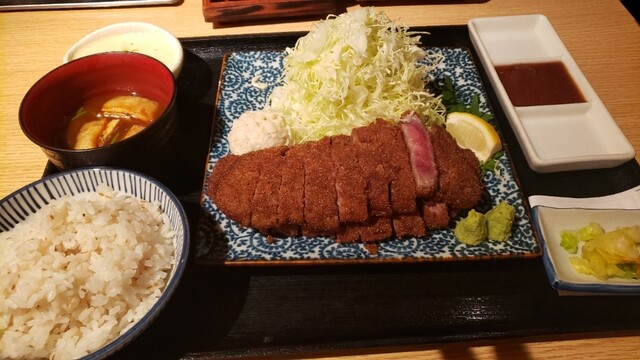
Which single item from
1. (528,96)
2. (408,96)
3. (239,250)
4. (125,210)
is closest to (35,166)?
(125,210)

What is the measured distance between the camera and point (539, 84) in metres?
2.96

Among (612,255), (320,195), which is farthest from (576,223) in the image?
(320,195)

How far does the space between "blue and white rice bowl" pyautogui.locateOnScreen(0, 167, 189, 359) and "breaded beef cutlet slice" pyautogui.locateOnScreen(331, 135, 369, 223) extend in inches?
29.6

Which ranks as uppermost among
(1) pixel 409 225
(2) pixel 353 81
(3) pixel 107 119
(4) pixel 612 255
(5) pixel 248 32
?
(5) pixel 248 32

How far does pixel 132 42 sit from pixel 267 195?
1.78 metres

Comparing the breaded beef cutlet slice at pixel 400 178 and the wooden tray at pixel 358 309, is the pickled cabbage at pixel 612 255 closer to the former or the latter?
the wooden tray at pixel 358 309

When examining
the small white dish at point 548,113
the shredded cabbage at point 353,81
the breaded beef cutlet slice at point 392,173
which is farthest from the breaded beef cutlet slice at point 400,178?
the small white dish at point 548,113

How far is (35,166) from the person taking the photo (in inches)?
105

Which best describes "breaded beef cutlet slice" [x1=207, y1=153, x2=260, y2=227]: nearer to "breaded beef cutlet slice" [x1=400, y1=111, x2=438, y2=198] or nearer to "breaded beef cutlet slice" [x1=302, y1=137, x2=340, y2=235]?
"breaded beef cutlet slice" [x1=302, y1=137, x2=340, y2=235]

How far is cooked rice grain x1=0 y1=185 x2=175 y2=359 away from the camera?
1.67 meters

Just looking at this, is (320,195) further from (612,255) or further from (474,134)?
(612,255)

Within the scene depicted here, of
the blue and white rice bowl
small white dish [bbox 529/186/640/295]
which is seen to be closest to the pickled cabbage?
small white dish [bbox 529/186/640/295]

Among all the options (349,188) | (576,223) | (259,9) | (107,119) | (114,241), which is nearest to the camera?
(114,241)

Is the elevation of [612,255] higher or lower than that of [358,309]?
lower
